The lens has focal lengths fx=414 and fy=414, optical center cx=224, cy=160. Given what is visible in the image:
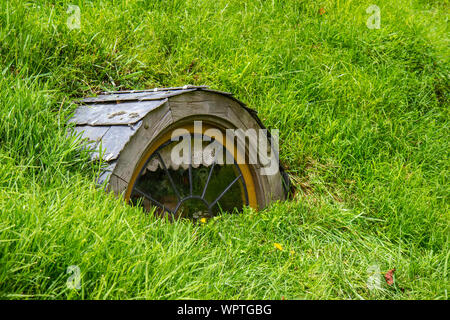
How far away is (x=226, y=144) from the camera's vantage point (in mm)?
2859

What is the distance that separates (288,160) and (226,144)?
27.4 inches

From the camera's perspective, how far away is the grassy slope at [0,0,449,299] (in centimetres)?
157

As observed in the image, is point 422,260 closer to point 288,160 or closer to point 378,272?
point 378,272

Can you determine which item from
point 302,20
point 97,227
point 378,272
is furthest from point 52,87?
point 302,20

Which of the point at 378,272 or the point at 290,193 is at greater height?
the point at 290,193

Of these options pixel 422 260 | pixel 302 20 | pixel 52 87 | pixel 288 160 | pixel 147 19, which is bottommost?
pixel 422 260

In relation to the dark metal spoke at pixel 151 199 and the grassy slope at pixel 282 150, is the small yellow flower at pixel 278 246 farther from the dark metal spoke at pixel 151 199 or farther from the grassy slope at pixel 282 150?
the dark metal spoke at pixel 151 199
